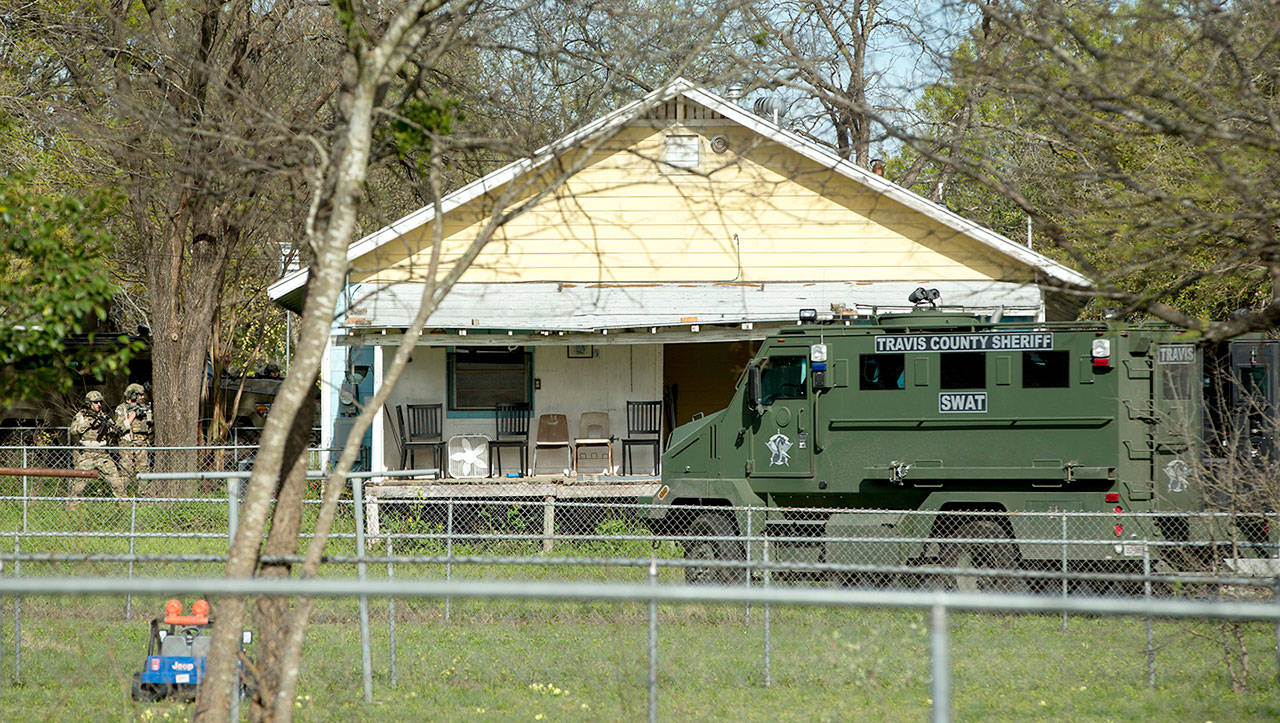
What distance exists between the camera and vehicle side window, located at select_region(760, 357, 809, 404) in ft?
43.2

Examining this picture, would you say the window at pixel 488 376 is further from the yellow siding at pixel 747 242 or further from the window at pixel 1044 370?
the window at pixel 1044 370

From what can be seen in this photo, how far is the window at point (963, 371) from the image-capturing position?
12.6 meters

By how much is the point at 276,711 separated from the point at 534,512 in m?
10.5

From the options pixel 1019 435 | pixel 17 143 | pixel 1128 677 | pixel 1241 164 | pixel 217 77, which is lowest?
pixel 1128 677

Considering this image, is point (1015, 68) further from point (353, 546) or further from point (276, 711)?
point (353, 546)

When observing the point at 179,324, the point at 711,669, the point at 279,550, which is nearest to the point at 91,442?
the point at 179,324

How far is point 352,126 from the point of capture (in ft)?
19.6

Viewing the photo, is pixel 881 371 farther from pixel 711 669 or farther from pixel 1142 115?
pixel 1142 115

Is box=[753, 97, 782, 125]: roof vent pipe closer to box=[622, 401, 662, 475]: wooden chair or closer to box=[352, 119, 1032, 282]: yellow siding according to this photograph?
box=[352, 119, 1032, 282]: yellow siding

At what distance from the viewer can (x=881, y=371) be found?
1294cm

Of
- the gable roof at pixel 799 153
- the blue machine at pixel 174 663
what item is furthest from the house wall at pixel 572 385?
the blue machine at pixel 174 663

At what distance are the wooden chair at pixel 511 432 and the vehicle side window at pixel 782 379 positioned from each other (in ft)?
15.5

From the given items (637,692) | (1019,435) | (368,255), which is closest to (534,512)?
(368,255)

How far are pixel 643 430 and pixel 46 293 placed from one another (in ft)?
37.8
